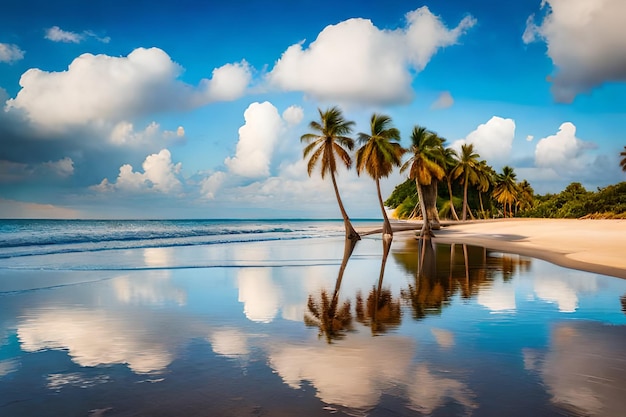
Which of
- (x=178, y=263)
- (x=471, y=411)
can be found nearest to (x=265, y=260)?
(x=178, y=263)

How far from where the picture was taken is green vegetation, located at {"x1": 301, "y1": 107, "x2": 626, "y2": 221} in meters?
40.7

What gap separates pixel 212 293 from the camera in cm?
Result: 1296

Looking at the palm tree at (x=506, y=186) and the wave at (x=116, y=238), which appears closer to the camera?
the wave at (x=116, y=238)

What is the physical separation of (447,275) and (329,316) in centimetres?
802

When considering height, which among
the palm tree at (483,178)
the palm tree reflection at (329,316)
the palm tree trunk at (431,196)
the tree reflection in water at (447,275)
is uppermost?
the palm tree at (483,178)

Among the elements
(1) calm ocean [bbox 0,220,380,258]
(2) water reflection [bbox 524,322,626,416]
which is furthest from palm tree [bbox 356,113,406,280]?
(2) water reflection [bbox 524,322,626,416]

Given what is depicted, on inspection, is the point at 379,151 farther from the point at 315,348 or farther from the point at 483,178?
the point at 483,178

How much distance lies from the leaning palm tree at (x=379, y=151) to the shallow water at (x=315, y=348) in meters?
27.8

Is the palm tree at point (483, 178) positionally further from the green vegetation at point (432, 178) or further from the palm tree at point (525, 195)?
the palm tree at point (525, 195)

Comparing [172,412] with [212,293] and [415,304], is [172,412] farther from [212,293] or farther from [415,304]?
[212,293]

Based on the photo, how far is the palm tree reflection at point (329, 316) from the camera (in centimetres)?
838

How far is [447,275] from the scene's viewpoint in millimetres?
16391

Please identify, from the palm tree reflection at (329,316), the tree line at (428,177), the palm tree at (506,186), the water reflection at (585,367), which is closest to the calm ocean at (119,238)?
the tree line at (428,177)

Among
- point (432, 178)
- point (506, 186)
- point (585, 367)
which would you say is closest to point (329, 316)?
point (585, 367)
